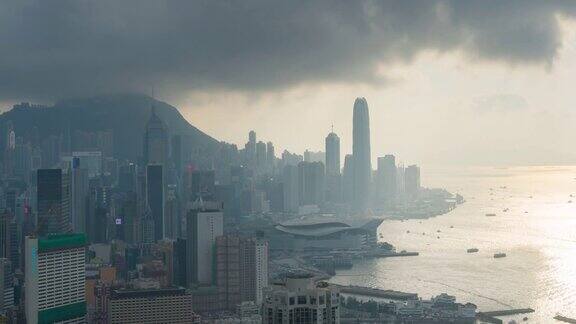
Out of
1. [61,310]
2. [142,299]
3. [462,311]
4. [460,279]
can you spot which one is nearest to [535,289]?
[460,279]

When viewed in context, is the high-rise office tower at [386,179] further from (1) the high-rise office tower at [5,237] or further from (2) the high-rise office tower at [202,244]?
(1) the high-rise office tower at [5,237]

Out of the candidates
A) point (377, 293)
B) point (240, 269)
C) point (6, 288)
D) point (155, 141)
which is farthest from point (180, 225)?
point (155, 141)

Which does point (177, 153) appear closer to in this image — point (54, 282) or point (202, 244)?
point (202, 244)

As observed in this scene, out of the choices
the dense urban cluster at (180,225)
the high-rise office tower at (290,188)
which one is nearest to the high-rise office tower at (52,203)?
the dense urban cluster at (180,225)

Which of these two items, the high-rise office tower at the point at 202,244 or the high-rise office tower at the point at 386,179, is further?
the high-rise office tower at the point at 386,179

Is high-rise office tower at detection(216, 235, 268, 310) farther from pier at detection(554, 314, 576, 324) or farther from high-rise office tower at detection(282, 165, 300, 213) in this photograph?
high-rise office tower at detection(282, 165, 300, 213)

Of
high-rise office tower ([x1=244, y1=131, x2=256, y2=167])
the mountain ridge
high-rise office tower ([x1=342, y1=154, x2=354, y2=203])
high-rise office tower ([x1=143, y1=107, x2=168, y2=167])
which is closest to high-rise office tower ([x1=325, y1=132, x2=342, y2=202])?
high-rise office tower ([x1=342, y1=154, x2=354, y2=203])

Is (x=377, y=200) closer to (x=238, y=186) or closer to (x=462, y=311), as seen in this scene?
(x=238, y=186)
